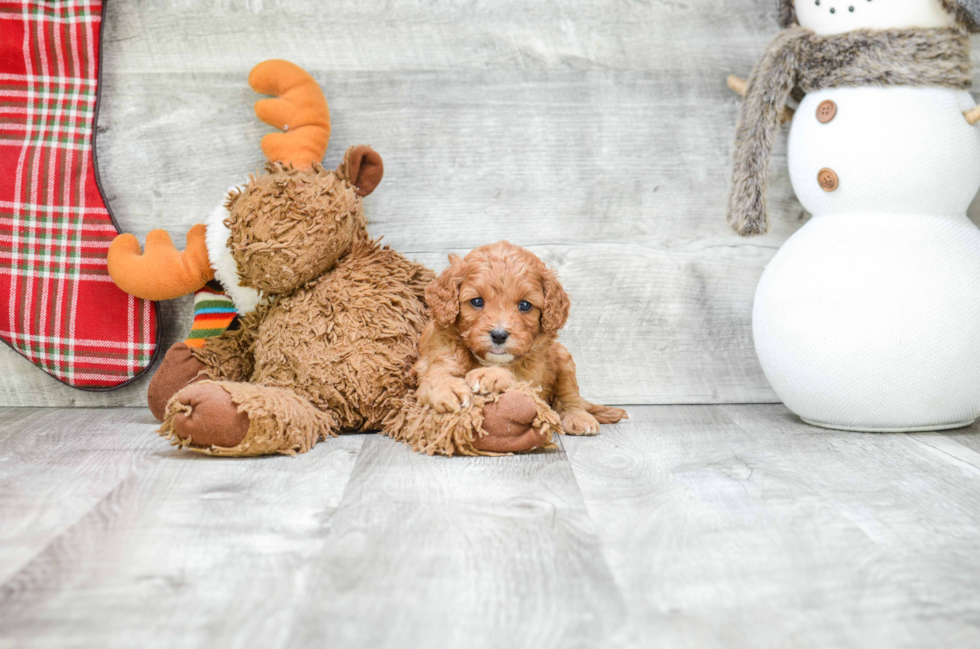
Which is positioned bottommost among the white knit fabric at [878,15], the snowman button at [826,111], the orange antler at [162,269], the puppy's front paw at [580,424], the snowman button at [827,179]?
the puppy's front paw at [580,424]

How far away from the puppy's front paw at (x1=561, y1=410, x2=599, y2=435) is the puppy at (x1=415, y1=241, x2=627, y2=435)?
0.13 metres

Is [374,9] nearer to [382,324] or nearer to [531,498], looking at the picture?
[382,324]

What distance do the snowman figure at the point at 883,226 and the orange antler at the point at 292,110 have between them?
0.82m

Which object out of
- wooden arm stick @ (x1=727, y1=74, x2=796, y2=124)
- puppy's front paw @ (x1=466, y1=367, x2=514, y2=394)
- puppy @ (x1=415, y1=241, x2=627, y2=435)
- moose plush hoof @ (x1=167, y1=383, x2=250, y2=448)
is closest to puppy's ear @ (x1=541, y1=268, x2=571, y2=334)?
puppy @ (x1=415, y1=241, x2=627, y2=435)

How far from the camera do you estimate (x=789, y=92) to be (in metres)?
1.58

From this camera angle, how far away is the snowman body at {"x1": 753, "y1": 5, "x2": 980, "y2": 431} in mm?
1399

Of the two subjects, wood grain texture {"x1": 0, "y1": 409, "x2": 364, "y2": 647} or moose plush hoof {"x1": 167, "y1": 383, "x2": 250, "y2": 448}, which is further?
moose plush hoof {"x1": 167, "y1": 383, "x2": 250, "y2": 448}

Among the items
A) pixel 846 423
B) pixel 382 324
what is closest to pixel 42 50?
pixel 382 324

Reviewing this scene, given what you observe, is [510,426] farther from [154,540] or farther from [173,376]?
[173,376]

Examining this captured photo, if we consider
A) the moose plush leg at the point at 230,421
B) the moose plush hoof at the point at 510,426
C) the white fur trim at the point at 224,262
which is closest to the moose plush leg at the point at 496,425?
the moose plush hoof at the point at 510,426

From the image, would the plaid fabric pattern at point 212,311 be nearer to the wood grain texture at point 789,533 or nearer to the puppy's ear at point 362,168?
the puppy's ear at point 362,168

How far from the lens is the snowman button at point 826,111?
4.81 feet

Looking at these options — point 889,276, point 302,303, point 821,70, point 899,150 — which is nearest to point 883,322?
point 889,276

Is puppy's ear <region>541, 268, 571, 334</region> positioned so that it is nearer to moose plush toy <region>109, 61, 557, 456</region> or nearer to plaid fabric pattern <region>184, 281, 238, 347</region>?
moose plush toy <region>109, 61, 557, 456</region>
